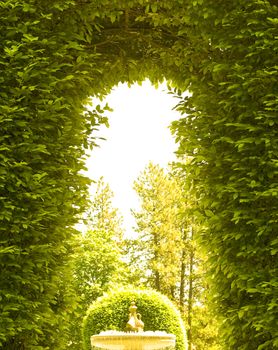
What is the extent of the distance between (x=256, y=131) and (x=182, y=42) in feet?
6.10

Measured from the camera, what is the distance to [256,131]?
5.20 m

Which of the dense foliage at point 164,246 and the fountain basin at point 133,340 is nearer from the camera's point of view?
the fountain basin at point 133,340

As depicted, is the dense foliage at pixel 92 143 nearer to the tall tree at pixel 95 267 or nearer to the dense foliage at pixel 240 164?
the dense foliage at pixel 240 164

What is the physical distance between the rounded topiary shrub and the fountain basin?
5339mm

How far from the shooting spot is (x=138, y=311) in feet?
48.4

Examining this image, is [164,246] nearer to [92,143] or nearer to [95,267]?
[95,267]

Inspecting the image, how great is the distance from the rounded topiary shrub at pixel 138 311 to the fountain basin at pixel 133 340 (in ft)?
17.5

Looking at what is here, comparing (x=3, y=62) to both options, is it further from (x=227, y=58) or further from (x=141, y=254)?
(x=141, y=254)

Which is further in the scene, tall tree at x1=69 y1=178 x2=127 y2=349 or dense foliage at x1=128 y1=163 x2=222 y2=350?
dense foliage at x1=128 y1=163 x2=222 y2=350

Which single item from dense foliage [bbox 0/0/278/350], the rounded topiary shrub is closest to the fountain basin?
dense foliage [bbox 0/0/278/350]

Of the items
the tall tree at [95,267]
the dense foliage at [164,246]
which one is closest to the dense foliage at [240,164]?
the tall tree at [95,267]

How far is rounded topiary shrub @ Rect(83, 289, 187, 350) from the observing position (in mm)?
14531

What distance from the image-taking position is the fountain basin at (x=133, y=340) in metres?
8.96

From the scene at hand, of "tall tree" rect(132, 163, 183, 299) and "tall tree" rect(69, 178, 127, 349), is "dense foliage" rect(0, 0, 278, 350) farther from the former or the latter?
"tall tree" rect(132, 163, 183, 299)
